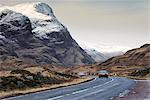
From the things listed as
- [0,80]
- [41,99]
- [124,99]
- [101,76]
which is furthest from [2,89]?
[101,76]

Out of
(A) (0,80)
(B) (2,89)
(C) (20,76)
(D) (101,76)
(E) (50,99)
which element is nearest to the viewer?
(E) (50,99)

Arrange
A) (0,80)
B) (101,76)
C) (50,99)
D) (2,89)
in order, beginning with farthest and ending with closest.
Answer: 1. (101,76)
2. (0,80)
3. (2,89)
4. (50,99)

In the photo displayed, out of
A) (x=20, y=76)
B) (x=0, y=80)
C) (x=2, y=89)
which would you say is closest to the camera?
(x=2, y=89)

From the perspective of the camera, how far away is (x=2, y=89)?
133 ft

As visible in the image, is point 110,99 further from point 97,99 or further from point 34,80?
point 34,80

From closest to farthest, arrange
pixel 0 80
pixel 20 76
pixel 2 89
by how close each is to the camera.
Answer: pixel 2 89 < pixel 0 80 < pixel 20 76

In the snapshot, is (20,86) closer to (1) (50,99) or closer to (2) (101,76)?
(1) (50,99)

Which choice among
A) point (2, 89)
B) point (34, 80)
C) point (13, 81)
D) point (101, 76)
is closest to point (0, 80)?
point (13, 81)

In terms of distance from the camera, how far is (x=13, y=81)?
46.6 metres

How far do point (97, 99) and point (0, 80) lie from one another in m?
18.3

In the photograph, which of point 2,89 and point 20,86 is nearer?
point 2,89

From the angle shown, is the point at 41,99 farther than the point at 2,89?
No

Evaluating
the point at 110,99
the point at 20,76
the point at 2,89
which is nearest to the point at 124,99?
the point at 110,99

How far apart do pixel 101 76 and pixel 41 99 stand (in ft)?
254
